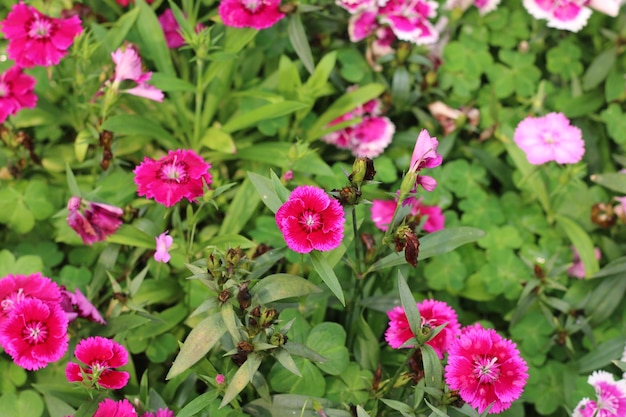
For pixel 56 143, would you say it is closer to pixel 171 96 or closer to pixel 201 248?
pixel 171 96

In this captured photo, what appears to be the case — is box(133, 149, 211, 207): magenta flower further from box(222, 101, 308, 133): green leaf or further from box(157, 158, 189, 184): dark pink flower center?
box(222, 101, 308, 133): green leaf

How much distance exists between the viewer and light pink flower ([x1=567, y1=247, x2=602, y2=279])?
92.4 inches

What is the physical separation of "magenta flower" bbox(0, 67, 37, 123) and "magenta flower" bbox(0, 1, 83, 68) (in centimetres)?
7

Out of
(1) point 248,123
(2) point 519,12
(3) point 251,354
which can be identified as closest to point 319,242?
(3) point 251,354

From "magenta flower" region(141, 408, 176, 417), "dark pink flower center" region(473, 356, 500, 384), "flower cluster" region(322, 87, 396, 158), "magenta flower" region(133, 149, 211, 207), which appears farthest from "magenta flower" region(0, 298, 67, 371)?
"flower cluster" region(322, 87, 396, 158)

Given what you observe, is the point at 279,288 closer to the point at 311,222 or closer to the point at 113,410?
the point at 311,222

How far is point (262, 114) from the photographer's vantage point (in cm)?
233

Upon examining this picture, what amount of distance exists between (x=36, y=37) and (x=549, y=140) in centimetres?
175

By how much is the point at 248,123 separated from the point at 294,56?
51cm

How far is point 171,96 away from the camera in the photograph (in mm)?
2416

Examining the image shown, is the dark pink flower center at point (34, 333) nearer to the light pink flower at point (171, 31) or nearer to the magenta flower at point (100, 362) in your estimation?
the magenta flower at point (100, 362)

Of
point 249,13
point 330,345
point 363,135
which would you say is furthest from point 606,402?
point 249,13

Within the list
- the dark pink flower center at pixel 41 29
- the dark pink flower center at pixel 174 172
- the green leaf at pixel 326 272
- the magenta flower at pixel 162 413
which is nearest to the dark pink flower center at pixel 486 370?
the green leaf at pixel 326 272

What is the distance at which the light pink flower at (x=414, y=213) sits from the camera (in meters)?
2.27
